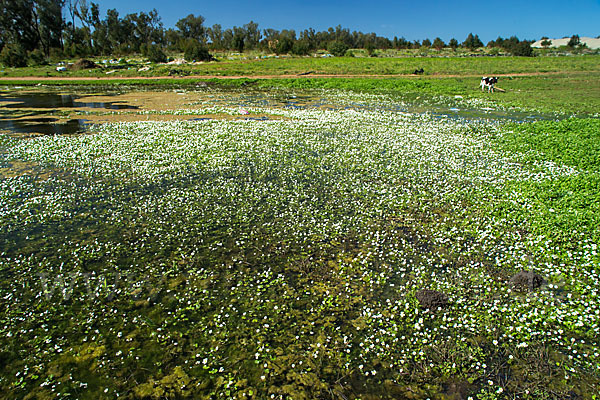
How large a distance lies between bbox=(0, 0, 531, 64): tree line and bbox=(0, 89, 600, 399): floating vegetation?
7771 centimetres

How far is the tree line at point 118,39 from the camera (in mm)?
88388

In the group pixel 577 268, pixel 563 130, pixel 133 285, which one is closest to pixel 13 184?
pixel 133 285

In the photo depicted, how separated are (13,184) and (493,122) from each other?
87.5ft

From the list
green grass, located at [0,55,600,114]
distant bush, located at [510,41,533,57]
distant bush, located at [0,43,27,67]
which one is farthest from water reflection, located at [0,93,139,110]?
distant bush, located at [510,41,533,57]

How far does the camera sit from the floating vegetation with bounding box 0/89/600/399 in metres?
5.42

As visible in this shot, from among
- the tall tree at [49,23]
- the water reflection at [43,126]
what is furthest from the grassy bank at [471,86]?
the tall tree at [49,23]

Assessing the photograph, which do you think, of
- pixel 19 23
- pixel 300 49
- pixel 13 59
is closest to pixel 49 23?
pixel 19 23

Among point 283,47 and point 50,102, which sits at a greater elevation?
point 283,47

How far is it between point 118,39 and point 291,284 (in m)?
133

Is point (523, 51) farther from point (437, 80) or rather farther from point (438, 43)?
point (437, 80)

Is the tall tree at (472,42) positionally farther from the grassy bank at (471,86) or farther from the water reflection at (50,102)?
the water reflection at (50,102)

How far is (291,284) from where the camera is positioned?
7.51 m

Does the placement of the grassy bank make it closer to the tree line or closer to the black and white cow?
the black and white cow

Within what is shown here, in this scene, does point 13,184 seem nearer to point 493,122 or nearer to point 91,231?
point 91,231
